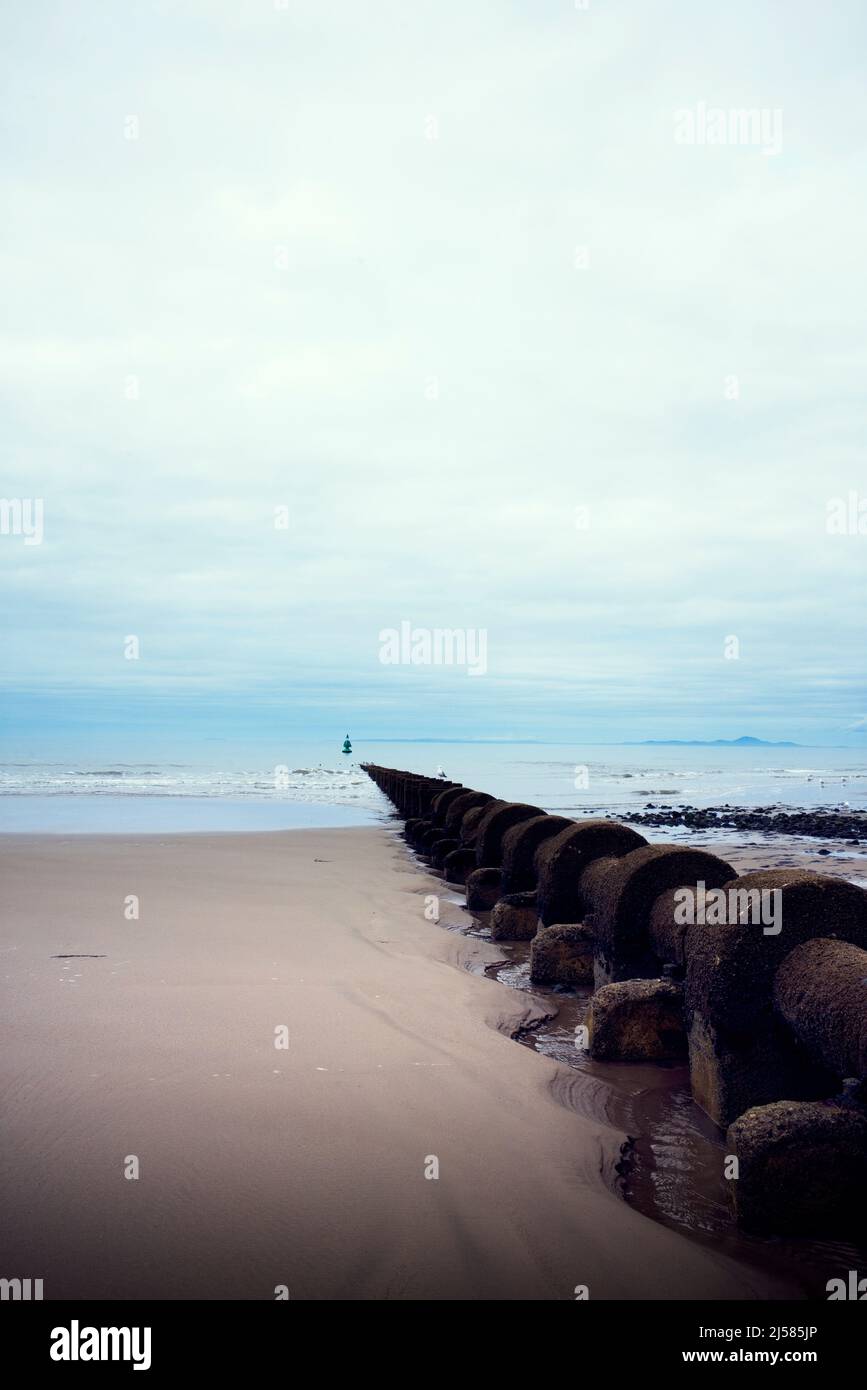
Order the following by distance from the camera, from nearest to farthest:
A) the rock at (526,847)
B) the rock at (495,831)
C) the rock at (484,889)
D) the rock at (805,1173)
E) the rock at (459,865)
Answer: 1. the rock at (805,1173)
2. the rock at (526,847)
3. the rock at (484,889)
4. the rock at (495,831)
5. the rock at (459,865)

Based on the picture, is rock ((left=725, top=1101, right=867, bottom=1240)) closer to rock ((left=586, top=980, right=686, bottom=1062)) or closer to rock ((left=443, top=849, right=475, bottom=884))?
rock ((left=586, top=980, right=686, bottom=1062))

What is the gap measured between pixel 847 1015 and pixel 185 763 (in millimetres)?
53412

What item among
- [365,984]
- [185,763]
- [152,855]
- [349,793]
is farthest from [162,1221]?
[185,763]

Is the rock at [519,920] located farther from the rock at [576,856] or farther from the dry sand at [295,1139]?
the dry sand at [295,1139]

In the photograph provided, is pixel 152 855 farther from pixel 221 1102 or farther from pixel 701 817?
pixel 701 817

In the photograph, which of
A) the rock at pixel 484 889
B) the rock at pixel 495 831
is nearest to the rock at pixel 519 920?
the rock at pixel 484 889

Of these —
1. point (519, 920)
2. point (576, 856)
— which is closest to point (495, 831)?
point (519, 920)

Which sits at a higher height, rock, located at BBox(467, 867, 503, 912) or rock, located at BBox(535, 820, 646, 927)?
rock, located at BBox(535, 820, 646, 927)

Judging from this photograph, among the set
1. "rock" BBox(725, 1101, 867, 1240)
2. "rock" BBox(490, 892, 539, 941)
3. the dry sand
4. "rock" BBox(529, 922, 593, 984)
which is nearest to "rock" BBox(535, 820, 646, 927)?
"rock" BBox(529, 922, 593, 984)

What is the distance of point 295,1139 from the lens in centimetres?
332

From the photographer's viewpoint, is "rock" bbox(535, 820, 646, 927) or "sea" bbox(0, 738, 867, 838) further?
"sea" bbox(0, 738, 867, 838)

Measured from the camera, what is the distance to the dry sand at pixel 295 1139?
2611mm

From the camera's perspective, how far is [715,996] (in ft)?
11.9

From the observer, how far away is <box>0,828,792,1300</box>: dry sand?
8.57 feet
